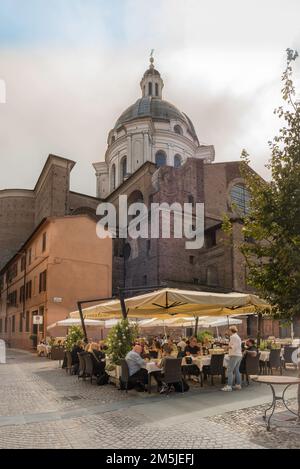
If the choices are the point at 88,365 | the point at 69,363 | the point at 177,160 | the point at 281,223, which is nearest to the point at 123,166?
the point at 177,160

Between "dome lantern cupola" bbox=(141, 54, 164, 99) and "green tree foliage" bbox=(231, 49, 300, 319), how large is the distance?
6207 centimetres

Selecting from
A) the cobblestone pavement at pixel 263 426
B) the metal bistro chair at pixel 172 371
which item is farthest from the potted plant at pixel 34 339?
the cobblestone pavement at pixel 263 426

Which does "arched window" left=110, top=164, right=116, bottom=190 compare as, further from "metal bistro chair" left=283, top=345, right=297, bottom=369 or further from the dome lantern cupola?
"metal bistro chair" left=283, top=345, right=297, bottom=369

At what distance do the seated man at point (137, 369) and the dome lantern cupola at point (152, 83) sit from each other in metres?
61.8

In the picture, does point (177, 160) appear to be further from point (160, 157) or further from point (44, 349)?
point (44, 349)

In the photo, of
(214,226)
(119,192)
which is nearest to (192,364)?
(214,226)

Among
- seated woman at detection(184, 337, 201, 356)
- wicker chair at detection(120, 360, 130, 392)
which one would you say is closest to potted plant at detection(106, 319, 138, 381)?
wicker chair at detection(120, 360, 130, 392)

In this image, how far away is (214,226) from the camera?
38.9 m

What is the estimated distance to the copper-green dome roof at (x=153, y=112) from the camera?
59.8 metres

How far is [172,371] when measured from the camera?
9.94 m

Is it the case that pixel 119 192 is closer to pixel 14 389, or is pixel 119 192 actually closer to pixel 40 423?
pixel 14 389

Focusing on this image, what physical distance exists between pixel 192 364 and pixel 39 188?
41.0 metres

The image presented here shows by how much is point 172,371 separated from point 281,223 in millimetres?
4564

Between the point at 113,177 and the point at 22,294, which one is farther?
the point at 113,177
